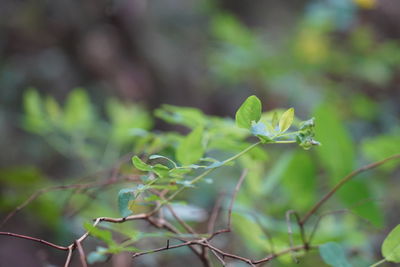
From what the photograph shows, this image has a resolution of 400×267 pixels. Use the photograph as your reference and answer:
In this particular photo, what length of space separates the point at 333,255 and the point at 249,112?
18 centimetres

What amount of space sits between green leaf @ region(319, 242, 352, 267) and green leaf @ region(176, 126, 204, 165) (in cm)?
16

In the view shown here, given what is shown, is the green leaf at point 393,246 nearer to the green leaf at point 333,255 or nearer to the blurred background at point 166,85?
the green leaf at point 333,255

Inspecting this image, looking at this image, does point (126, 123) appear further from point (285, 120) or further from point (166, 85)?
point (166, 85)

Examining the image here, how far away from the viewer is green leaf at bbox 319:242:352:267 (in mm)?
449

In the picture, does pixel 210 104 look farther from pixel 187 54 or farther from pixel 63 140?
pixel 63 140

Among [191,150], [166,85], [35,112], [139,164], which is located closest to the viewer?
[139,164]

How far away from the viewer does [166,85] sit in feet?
8.30

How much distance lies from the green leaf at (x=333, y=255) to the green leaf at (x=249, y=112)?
0.16 metres

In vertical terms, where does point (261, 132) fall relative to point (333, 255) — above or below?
above

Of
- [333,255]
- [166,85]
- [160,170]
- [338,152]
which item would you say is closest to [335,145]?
[338,152]

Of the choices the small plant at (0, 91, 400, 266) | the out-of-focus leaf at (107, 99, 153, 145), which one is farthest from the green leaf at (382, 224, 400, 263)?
the out-of-focus leaf at (107, 99, 153, 145)

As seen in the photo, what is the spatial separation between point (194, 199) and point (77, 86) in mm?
985

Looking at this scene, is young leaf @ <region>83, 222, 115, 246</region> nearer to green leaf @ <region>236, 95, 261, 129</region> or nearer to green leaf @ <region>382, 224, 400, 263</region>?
green leaf @ <region>236, 95, 261, 129</region>

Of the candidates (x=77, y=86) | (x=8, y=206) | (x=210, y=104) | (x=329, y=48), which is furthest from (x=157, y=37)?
(x=8, y=206)
